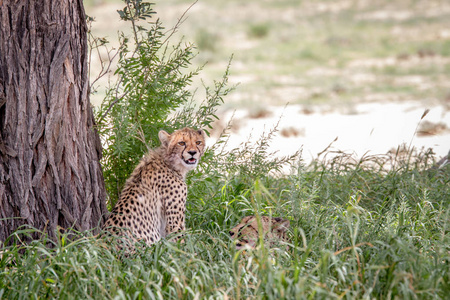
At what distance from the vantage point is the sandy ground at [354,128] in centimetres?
716

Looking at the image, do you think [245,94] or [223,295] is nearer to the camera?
[223,295]

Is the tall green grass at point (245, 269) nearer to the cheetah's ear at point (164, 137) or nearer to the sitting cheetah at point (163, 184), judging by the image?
the sitting cheetah at point (163, 184)

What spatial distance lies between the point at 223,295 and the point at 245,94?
827cm

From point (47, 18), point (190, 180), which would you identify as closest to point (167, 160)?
point (190, 180)

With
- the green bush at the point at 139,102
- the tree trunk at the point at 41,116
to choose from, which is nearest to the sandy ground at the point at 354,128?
the green bush at the point at 139,102

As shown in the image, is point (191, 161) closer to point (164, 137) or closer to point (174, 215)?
point (164, 137)

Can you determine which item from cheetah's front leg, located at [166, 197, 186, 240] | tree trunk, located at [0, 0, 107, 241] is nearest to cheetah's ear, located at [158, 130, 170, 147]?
cheetah's front leg, located at [166, 197, 186, 240]

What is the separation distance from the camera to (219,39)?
1392 cm

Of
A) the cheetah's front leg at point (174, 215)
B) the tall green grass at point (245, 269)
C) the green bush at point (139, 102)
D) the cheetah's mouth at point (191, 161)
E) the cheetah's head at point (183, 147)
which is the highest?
the green bush at point (139, 102)

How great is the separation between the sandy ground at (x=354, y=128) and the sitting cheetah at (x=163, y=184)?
281 centimetres

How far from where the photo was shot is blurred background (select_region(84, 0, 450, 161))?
792cm

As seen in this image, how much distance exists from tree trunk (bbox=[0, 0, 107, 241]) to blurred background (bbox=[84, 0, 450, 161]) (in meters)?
2.46

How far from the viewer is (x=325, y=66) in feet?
41.1

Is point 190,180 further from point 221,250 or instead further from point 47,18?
point 47,18
